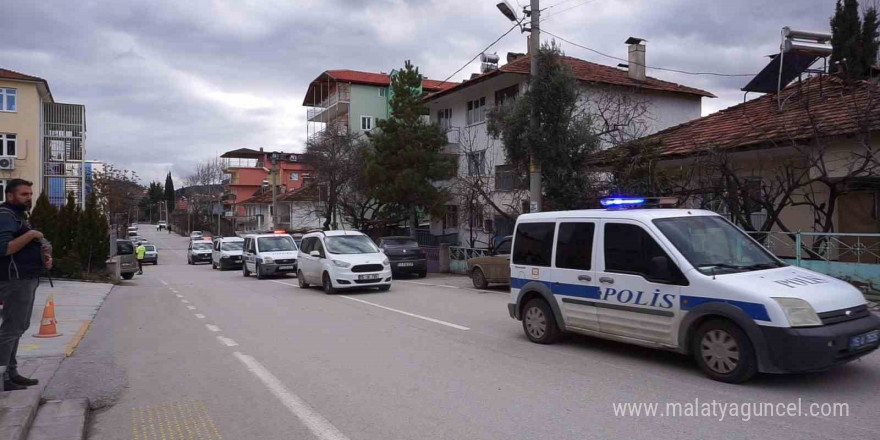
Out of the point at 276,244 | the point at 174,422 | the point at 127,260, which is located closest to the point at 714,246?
the point at 174,422

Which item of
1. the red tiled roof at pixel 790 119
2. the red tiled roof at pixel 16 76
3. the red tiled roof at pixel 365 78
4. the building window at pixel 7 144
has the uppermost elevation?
the red tiled roof at pixel 365 78

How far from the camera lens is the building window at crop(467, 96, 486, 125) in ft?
102

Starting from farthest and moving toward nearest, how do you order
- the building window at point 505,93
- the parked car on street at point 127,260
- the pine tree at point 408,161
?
the parked car on street at point 127,260, the pine tree at point 408,161, the building window at point 505,93

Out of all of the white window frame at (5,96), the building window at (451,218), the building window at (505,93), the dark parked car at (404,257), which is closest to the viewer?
the dark parked car at (404,257)

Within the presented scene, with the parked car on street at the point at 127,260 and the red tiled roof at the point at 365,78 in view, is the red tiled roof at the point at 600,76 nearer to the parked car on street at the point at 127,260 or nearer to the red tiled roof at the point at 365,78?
the parked car on street at the point at 127,260

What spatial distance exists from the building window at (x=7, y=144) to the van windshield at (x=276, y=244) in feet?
89.9

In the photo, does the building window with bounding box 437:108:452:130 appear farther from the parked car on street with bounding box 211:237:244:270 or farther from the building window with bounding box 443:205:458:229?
the parked car on street with bounding box 211:237:244:270

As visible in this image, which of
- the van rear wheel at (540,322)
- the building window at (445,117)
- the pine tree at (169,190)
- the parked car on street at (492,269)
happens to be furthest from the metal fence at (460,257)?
the pine tree at (169,190)

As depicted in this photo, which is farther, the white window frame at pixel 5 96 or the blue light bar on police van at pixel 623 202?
the white window frame at pixel 5 96

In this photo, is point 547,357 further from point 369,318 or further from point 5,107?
point 5,107

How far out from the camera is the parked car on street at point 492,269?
703 inches

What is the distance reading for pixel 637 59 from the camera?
2864cm

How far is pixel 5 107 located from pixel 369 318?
42150mm

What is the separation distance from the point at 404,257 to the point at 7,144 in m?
34.3
